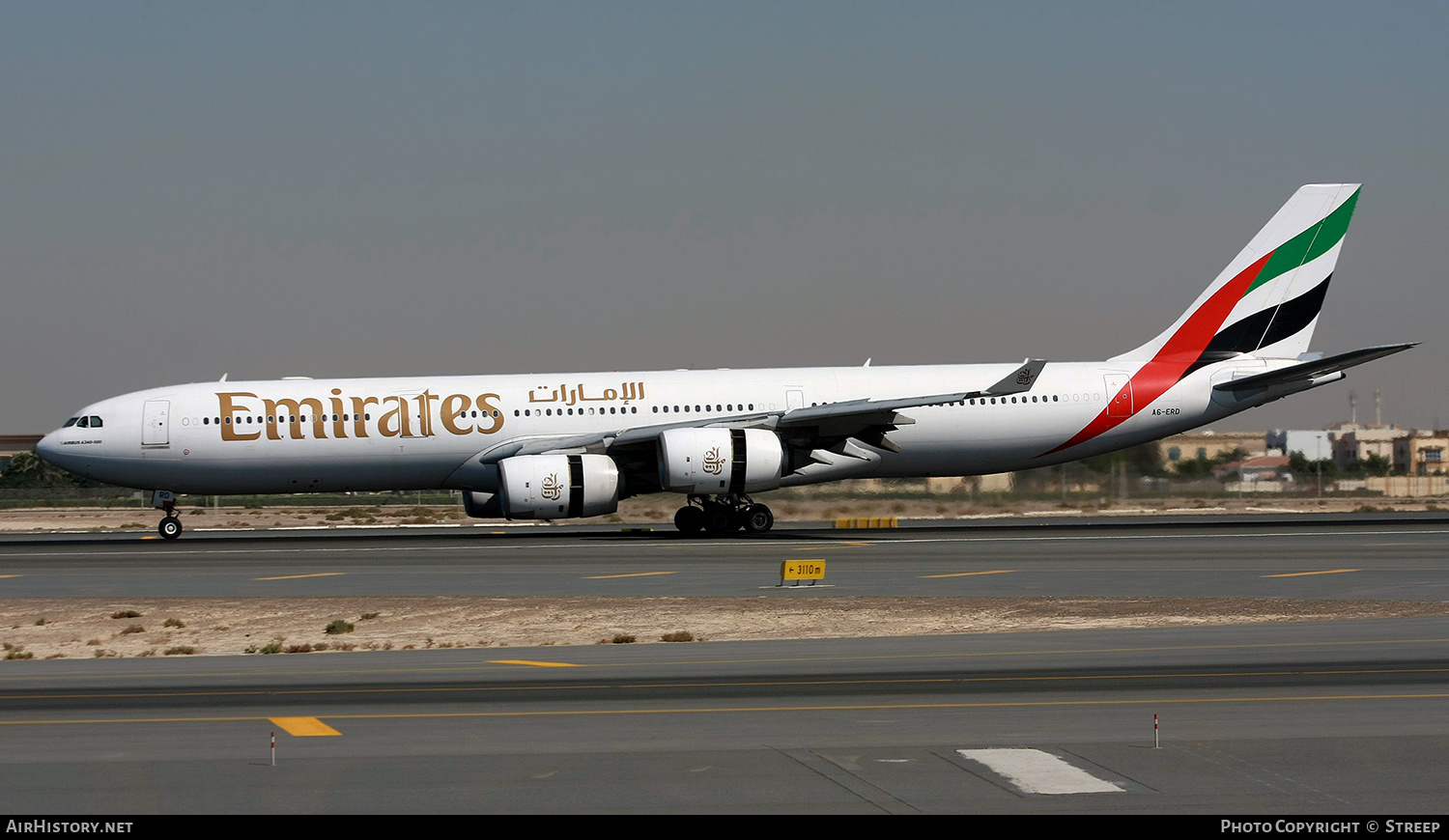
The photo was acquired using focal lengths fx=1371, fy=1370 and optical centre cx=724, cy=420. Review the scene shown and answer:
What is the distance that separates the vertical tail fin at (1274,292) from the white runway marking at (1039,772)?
98.6 feet

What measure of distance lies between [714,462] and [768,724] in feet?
72.0

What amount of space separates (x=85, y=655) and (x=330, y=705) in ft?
22.2

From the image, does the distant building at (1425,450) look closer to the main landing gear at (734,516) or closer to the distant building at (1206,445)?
the distant building at (1206,445)

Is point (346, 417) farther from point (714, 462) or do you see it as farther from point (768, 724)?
point (768, 724)

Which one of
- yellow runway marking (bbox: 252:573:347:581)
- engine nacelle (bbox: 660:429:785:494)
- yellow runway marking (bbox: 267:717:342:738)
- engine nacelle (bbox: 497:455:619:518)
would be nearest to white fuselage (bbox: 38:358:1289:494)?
engine nacelle (bbox: 660:429:785:494)

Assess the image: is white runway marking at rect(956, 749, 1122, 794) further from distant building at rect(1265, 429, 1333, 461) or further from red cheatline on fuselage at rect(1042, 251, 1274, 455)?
distant building at rect(1265, 429, 1333, 461)

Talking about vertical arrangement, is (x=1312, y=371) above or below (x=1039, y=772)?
above

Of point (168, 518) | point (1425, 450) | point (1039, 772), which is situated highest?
point (1425, 450)

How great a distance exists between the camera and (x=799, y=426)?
3366cm

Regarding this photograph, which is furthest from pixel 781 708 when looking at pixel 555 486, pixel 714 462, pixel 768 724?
pixel 714 462

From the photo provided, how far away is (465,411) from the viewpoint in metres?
34.6

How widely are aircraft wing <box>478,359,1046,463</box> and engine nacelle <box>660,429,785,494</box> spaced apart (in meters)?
0.68

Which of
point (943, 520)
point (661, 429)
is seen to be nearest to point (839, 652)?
point (661, 429)
